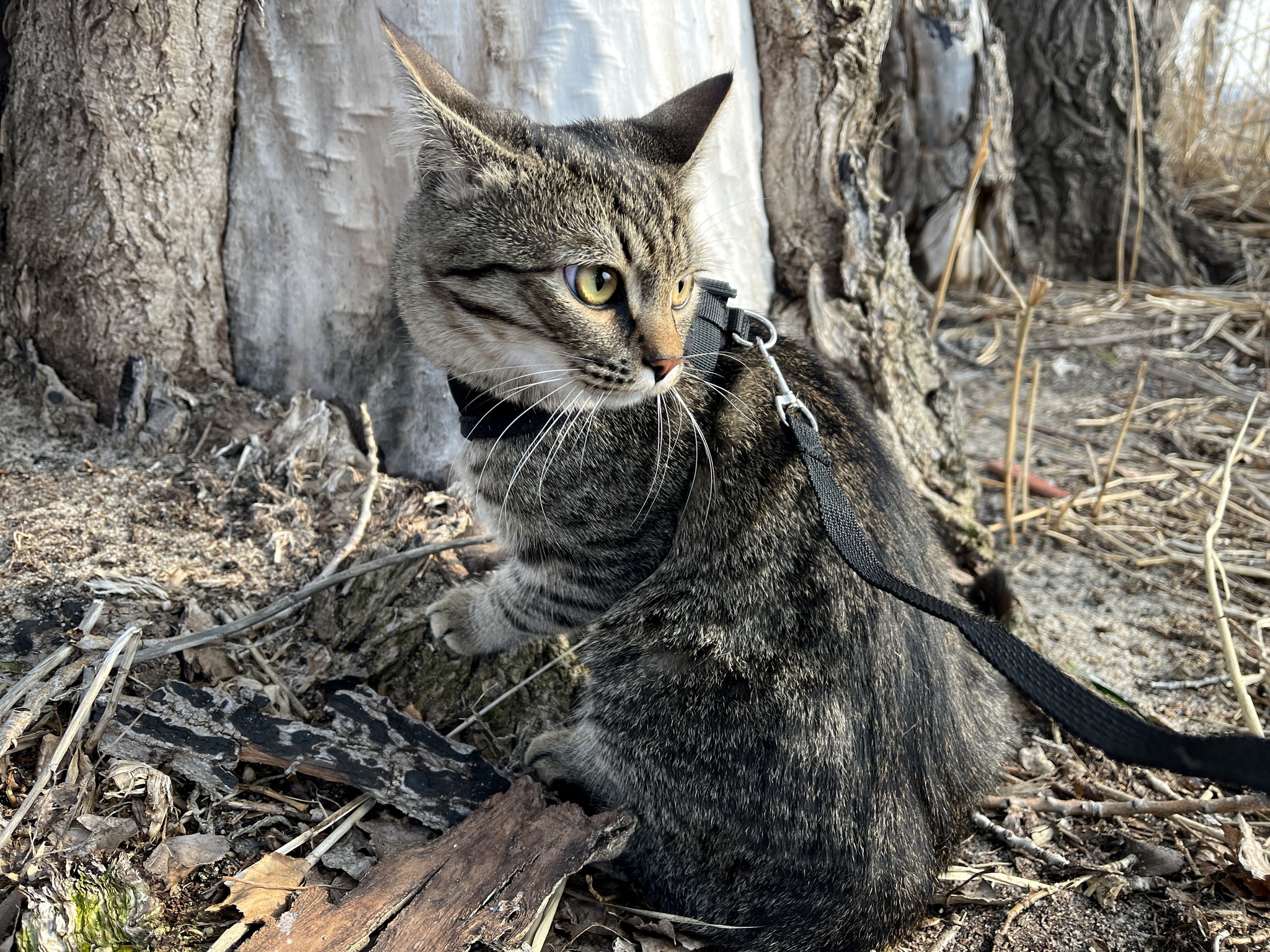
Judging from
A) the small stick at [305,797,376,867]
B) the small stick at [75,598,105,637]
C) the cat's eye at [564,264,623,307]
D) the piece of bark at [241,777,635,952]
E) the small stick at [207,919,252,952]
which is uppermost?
the cat's eye at [564,264,623,307]

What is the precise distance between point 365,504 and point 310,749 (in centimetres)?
95

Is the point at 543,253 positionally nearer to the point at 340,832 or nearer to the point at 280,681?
the point at 280,681


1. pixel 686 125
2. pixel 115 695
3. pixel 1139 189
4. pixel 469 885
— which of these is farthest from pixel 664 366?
pixel 1139 189

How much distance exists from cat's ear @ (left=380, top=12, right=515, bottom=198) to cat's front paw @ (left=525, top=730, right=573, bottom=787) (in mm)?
1526

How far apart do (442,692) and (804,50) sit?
2526 millimetres

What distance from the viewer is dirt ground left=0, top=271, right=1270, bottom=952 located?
6.64 ft

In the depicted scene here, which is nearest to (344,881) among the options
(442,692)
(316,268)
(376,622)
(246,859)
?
(246,859)

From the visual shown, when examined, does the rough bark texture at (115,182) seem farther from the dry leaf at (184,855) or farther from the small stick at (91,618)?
the dry leaf at (184,855)

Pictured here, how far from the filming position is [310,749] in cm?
213

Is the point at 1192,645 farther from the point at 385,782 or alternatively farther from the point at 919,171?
the point at 919,171

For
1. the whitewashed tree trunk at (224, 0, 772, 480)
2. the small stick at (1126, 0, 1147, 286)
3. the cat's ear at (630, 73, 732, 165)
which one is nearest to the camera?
the cat's ear at (630, 73, 732, 165)

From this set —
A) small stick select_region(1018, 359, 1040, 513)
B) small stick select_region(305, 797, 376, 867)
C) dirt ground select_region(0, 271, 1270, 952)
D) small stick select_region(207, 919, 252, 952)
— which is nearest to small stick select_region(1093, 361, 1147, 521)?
dirt ground select_region(0, 271, 1270, 952)

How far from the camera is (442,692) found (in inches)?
100

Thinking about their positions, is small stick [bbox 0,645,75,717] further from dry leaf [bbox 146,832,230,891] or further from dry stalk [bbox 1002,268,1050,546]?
dry stalk [bbox 1002,268,1050,546]
